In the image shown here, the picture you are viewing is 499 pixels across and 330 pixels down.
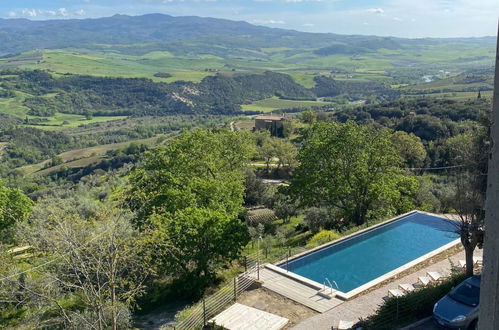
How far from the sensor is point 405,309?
11.7 metres

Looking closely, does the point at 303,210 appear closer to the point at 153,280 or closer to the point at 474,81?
the point at 153,280

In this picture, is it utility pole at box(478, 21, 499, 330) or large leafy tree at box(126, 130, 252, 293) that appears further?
large leafy tree at box(126, 130, 252, 293)

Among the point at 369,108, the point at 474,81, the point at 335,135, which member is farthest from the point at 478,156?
the point at 474,81

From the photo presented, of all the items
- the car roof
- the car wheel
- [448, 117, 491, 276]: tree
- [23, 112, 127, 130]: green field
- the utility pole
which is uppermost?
the utility pole

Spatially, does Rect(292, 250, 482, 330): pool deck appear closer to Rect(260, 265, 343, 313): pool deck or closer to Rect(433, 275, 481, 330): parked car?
Rect(260, 265, 343, 313): pool deck

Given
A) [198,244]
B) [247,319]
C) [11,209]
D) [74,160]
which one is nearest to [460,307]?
[247,319]

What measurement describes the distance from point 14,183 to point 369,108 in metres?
60.3

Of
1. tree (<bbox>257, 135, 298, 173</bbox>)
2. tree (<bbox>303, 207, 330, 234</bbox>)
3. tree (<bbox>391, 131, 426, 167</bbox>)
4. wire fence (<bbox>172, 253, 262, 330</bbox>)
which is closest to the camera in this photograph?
wire fence (<bbox>172, 253, 262, 330</bbox>)

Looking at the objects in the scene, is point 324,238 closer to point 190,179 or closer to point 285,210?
point 190,179

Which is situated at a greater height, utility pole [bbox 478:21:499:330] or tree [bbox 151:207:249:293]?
utility pole [bbox 478:21:499:330]

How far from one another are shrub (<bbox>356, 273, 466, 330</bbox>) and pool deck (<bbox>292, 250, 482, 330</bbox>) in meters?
0.88

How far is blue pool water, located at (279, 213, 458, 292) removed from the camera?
17531 millimetres

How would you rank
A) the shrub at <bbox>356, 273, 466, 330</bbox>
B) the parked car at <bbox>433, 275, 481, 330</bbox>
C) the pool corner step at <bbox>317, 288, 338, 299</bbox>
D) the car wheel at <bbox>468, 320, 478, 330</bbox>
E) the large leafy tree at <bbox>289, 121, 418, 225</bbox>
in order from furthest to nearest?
1. the large leafy tree at <bbox>289, 121, 418, 225</bbox>
2. the pool corner step at <bbox>317, 288, 338, 299</bbox>
3. the shrub at <bbox>356, 273, 466, 330</bbox>
4. the car wheel at <bbox>468, 320, 478, 330</bbox>
5. the parked car at <bbox>433, 275, 481, 330</bbox>

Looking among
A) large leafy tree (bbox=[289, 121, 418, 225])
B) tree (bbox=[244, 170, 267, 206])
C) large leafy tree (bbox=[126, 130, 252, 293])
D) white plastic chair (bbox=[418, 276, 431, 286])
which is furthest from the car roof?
tree (bbox=[244, 170, 267, 206])
